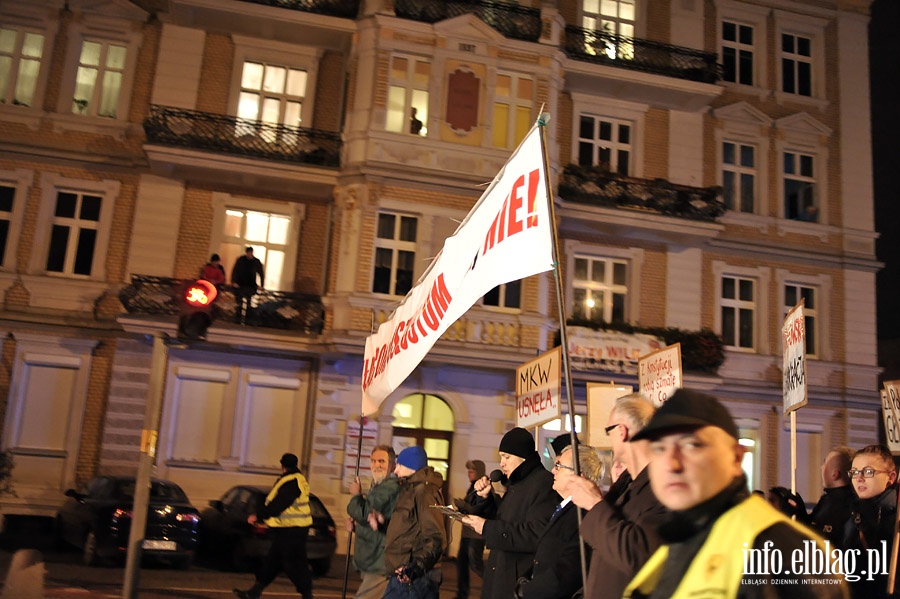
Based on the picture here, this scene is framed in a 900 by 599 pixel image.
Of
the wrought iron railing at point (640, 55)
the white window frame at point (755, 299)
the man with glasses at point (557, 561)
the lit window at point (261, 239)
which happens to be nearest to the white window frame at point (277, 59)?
the lit window at point (261, 239)

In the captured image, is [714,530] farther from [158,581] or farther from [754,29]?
[754,29]

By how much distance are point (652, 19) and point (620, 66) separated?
2.20m

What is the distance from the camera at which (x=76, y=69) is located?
67.0ft

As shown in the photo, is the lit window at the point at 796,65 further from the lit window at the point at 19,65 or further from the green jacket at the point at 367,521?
the green jacket at the point at 367,521

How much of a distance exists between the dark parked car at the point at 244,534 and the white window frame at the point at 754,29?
16986 millimetres

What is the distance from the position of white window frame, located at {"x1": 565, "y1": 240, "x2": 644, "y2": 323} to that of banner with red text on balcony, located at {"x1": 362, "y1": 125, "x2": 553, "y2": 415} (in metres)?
14.5

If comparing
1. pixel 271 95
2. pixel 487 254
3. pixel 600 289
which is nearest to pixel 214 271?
pixel 271 95

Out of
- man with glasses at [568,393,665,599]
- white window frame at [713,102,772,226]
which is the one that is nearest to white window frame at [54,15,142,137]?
white window frame at [713,102,772,226]

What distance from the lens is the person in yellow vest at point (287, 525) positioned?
946 cm

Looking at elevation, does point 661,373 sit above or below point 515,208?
below

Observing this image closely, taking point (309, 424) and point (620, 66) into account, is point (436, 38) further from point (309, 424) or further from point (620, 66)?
point (309, 424)

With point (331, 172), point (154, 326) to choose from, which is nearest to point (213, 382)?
point (154, 326)

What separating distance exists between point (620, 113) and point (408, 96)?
240 inches

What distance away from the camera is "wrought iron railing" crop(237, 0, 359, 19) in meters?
20.4
